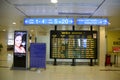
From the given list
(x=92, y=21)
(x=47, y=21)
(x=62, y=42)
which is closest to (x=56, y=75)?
(x=47, y=21)

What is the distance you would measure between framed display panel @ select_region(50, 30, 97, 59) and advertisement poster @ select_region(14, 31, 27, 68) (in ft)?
10.0

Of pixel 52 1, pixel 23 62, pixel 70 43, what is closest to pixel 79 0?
pixel 52 1

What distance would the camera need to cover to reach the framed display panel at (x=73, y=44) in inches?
567

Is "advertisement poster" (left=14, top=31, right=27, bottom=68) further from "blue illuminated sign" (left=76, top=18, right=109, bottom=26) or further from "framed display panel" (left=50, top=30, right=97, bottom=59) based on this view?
"framed display panel" (left=50, top=30, right=97, bottom=59)

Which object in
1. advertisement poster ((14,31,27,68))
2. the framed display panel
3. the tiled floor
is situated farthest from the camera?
the framed display panel

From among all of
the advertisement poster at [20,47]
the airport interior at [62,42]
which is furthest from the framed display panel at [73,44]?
the advertisement poster at [20,47]

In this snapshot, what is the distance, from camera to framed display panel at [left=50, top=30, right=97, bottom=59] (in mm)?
14414

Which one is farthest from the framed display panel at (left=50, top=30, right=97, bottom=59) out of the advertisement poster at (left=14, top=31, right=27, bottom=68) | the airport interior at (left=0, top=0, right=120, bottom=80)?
the advertisement poster at (left=14, top=31, right=27, bottom=68)

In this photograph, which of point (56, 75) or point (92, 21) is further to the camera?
point (92, 21)

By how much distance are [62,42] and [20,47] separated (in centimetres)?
352

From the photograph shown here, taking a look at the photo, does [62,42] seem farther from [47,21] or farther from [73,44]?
[47,21]

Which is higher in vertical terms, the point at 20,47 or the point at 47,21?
the point at 47,21

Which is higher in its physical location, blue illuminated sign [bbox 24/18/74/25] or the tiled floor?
blue illuminated sign [bbox 24/18/74/25]

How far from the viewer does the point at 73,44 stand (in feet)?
47.5
